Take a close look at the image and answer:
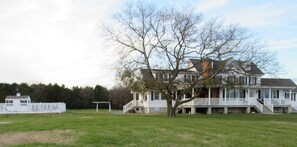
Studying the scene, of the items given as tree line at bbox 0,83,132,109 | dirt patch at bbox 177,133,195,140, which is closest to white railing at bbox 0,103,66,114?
tree line at bbox 0,83,132,109

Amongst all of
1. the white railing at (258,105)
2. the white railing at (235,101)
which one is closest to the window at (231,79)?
the white railing at (235,101)

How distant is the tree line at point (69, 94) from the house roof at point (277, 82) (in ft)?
71.5

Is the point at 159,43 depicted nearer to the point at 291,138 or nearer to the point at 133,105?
the point at 133,105

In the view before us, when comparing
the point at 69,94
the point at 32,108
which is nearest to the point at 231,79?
the point at 32,108

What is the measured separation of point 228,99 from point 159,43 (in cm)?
1721

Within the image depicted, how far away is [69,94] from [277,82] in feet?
110

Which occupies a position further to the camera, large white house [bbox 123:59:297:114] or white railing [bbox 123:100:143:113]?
white railing [bbox 123:100:143:113]

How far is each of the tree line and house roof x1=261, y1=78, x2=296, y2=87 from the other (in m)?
21.8

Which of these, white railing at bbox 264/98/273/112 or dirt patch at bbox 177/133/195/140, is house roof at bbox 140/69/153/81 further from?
dirt patch at bbox 177/133/195/140

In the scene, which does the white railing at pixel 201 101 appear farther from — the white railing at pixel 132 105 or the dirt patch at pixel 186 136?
the dirt patch at pixel 186 136

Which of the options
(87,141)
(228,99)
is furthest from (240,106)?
(87,141)

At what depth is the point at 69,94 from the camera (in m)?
66.4

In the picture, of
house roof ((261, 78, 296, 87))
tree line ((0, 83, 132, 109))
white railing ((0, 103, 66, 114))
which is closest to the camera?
white railing ((0, 103, 66, 114))

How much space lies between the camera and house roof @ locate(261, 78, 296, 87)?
5195 cm
